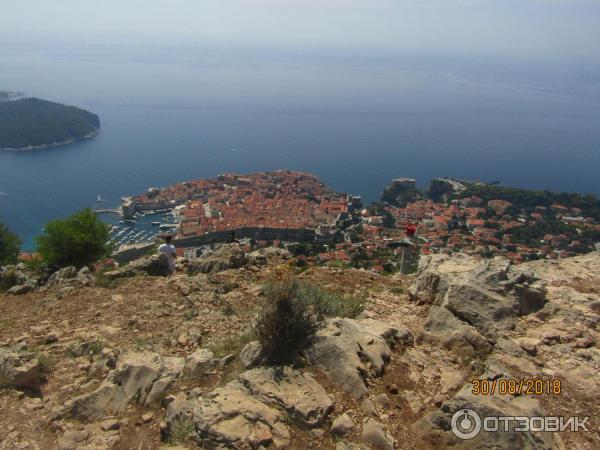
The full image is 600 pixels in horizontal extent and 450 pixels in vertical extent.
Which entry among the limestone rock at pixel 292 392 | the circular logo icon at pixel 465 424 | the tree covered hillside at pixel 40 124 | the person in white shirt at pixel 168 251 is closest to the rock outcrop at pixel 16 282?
the person in white shirt at pixel 168 251

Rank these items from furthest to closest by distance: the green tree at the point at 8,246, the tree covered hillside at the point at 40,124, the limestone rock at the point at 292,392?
1. the tree covered hillside at the point at 40,124
2. the green tree at the point at 8,246
3. the limestone rock at the point at 292,392

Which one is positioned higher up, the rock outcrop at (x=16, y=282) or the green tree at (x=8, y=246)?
the rock outcrop at (x=16, y=282)

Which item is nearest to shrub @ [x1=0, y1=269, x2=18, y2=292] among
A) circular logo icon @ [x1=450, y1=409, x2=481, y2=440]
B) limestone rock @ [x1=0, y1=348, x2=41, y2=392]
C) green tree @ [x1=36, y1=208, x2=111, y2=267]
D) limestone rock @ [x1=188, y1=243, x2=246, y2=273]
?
green tree @ [x1=36, y1=208, x2=111, y2=267]

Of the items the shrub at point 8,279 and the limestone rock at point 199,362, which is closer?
the limestone rock at point 199,362

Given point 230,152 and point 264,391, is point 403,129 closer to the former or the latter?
point 230,152

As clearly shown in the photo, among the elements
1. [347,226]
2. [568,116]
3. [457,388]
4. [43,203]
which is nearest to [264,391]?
[457,388]

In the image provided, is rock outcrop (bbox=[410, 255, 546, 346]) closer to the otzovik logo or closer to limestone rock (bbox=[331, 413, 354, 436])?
the otzovik logo
